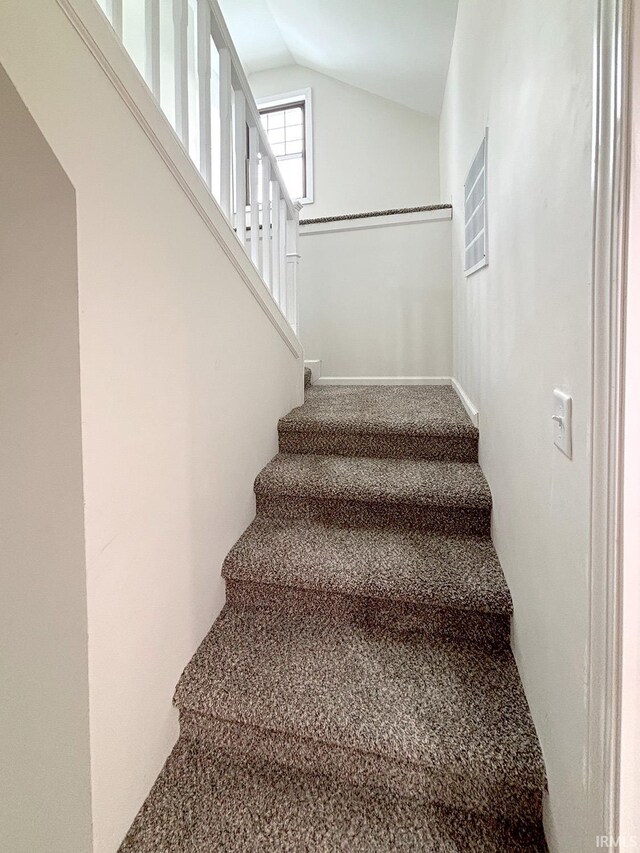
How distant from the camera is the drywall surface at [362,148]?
383cm

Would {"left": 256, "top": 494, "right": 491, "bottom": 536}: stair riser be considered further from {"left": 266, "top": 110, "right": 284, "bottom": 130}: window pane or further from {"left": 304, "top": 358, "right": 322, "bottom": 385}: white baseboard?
{"left": 266, "top": 110, "right": 284, "bottom": 130}: window pane

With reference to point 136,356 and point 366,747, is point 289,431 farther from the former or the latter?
point 366,747

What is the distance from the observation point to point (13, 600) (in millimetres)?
842

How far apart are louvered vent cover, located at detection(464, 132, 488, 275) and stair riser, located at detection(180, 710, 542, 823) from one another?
1520mm

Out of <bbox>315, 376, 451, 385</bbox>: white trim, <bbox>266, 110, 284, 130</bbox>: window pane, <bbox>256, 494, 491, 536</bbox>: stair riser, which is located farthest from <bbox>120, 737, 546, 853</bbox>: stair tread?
<bbox>266, 110, 284, 130</bbox>: window pane

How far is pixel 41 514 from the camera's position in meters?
0.80

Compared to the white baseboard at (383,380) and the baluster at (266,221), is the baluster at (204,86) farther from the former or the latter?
the white baseboard at (383,380)

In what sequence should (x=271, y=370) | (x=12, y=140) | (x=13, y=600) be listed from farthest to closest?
1. (x=271, y=370)
2. (x=13, y=600)
3. (x=12, y=140)

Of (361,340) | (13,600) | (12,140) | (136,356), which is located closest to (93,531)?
(13,600)

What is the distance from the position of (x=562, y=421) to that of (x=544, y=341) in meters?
0.21

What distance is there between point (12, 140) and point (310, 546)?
1.27 m

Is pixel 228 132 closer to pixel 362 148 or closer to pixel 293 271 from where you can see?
pixel 293 271

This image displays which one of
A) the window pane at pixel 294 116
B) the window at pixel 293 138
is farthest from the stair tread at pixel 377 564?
the window pane at pixel 294 116

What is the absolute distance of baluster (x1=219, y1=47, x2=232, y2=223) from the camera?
1328mm
